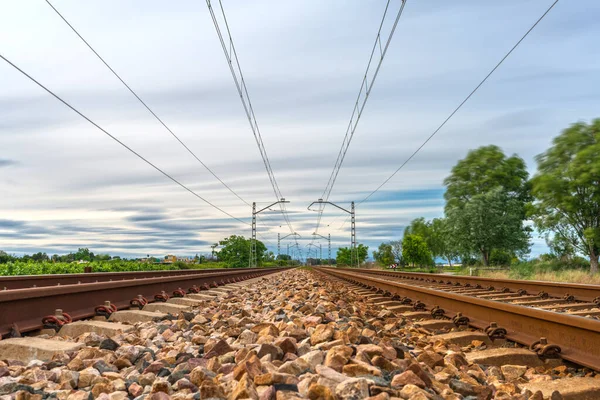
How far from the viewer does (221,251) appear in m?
95.1

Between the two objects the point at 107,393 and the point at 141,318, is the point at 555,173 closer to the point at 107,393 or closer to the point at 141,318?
the point at 141,318

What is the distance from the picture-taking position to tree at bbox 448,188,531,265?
43.6 m

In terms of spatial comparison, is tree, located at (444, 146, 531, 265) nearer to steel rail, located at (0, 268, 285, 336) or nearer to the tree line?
the tree line

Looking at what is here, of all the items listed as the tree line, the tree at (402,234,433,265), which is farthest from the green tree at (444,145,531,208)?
the tree at (402,234,433,265)

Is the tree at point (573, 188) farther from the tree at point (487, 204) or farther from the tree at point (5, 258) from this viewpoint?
the tree at point (5, 258)

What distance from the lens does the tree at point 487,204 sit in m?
43.7

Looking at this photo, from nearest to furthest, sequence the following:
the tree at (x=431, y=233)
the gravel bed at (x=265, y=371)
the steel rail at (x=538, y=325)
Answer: the gravel bed at (x=265, y=371) → the steel rail at (x=538, y=325) → the tree at (x=431, y=233)

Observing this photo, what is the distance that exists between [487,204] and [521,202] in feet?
19.4

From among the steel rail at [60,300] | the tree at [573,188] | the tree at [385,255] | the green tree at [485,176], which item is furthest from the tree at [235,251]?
the steel rail at [60,300]

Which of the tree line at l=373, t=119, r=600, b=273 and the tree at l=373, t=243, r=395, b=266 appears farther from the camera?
the tree at l=373, t=243, r=395, b=266

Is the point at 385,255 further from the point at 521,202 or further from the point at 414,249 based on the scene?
the point at 521,202

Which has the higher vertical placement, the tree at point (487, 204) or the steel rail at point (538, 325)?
the tree at point (487, 204)

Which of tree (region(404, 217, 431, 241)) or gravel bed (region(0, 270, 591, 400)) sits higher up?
tree (region(404, 217, 431, 241))

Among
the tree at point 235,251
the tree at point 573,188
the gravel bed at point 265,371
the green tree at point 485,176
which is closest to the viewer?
the gravel bed at point 265,371
